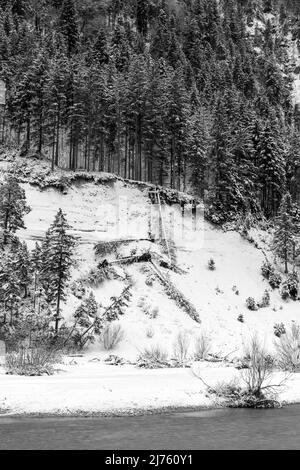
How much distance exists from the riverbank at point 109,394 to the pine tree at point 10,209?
25.0m

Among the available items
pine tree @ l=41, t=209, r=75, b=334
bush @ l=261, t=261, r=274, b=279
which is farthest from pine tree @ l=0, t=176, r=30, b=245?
bush @ l=261, t=261, r=274, b=279

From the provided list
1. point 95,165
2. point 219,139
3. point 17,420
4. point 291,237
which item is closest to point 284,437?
point 17,420

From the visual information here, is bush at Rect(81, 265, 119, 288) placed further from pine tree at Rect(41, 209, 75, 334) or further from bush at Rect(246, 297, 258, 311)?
bush at Rect(246, 297, 258, 311)

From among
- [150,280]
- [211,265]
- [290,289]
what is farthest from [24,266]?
[290,289]

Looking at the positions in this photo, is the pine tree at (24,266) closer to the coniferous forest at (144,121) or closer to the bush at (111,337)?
the bush at (111,337)

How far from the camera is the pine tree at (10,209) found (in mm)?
45438

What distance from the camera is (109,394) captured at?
18.9m

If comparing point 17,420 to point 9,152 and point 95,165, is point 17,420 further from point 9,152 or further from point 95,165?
point 95,165

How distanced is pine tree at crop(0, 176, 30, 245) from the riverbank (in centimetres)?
2502

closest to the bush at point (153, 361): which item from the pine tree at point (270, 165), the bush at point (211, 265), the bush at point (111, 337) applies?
the bush at point (111, 337)

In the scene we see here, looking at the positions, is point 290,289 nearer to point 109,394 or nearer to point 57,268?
point 57,268

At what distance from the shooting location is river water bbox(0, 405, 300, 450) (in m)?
14.1

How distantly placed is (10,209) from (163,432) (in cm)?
3488

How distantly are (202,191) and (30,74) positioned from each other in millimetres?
27458
